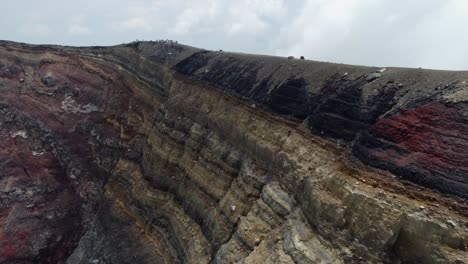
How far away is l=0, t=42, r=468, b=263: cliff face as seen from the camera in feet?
49.7

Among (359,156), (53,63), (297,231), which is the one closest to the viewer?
(359,156)

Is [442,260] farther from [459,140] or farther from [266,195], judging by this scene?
[266,195]

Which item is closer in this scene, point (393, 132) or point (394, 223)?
point (394, 223)

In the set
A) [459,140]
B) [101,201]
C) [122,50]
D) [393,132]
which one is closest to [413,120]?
[393,132]

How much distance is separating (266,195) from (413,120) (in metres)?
8.44

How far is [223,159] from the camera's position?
27.5m

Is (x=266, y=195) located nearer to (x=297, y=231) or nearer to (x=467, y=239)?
(x=297, y=231)

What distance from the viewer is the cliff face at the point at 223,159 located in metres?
15.2

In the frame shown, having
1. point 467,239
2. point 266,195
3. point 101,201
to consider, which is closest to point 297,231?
point 266,195

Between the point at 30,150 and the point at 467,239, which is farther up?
the point at 467,239

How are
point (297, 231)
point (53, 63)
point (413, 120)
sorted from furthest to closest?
point (53, 63), point (297, 231), point (413, 120)

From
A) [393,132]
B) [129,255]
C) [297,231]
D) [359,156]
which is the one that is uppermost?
[393,132]

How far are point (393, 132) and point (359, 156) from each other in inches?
61.4

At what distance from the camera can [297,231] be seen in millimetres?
18656
